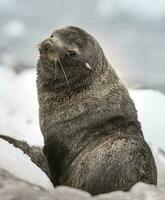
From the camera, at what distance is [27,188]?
6020 mm

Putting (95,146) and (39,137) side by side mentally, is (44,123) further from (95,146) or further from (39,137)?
(39,137)

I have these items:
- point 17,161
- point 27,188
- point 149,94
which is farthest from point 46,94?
point 149,94

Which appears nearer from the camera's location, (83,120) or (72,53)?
(83,120)

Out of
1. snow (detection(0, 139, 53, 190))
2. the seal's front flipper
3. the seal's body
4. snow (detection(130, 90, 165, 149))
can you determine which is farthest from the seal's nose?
snow (detection(130, 90, 165, 149))

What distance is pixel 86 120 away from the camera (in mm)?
10477

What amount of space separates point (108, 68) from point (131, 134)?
139 centimetres

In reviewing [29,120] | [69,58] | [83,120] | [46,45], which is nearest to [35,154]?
[83,120]

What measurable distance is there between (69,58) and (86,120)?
0.92 m

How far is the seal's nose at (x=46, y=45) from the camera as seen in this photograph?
33.9 feet

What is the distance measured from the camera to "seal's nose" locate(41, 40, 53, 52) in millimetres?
10344

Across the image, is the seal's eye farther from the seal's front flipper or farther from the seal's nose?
the seal's front flipper

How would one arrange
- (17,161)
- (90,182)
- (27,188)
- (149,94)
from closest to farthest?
(27,188), (17,161), (90,182), (149,94)

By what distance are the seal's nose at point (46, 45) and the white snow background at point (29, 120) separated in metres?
1.30

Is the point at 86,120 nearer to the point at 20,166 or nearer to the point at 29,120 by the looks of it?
the point at 20,166
